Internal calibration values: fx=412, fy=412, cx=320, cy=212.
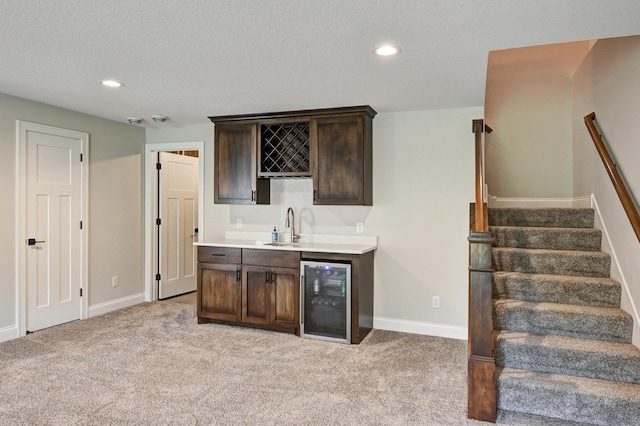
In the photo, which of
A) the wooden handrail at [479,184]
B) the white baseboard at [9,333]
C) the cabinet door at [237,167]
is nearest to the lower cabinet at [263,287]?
the cabinet door at [237,167]

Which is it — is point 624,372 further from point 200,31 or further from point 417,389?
point 200,31

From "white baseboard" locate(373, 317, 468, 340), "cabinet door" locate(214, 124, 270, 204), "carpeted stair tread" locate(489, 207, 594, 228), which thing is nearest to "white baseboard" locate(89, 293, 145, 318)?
"cabinet door" locate(214, 124, 270, 204)

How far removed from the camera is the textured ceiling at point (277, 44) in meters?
2.12

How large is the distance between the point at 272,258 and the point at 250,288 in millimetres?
415

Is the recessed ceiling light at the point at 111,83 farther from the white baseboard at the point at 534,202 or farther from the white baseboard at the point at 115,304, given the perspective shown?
the white baseboard at the point at 534,202

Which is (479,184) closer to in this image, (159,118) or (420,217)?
(420,217)

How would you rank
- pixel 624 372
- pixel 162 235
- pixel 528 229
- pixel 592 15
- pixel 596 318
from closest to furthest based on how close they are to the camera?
pixel 592 15 → pixel 624 372 → pixel 596 318 → pixel 528 229 → pixel 162 235

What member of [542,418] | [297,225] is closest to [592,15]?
[542,418]

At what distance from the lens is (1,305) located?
12.7 ft

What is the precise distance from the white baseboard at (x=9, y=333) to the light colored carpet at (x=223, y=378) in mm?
86

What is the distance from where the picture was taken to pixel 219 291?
4453 mm

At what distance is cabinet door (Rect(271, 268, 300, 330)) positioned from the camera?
4.13 metres

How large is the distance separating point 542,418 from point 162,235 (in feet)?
15.7

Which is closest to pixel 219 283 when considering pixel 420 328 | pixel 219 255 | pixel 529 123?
pixel 219 255
